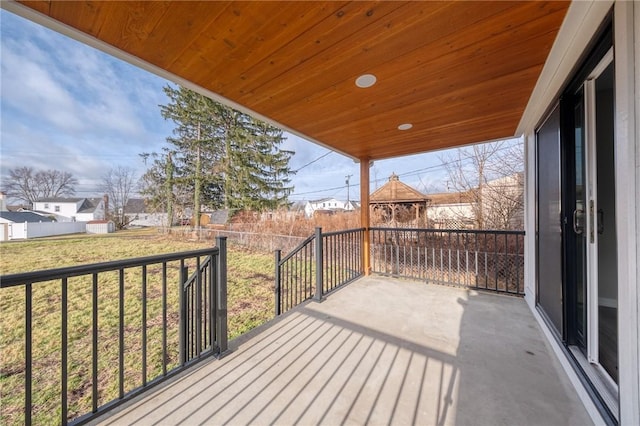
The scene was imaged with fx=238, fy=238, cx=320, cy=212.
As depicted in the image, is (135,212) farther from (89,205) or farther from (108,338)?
(108,338)

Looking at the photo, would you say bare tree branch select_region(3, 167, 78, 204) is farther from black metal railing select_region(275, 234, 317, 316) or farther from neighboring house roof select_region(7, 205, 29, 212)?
black metal railing select_region(275, 234, 317, 316)

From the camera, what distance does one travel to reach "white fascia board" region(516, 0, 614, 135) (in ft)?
3.84

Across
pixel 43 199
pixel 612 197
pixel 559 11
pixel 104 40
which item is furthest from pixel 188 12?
pixel 43 199

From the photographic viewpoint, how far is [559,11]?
124cm

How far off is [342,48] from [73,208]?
32.3 meters

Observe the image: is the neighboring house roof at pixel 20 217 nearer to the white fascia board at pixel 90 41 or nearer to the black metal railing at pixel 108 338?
the black metal railing at pixel 108 338

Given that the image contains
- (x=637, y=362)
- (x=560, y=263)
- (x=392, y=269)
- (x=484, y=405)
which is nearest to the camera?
(x=637, y=362)

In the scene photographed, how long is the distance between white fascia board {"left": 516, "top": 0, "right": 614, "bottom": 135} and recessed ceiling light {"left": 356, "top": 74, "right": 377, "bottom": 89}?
108 cm

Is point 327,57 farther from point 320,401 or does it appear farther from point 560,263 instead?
point 560,263

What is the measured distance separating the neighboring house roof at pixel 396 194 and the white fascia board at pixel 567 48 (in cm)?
612

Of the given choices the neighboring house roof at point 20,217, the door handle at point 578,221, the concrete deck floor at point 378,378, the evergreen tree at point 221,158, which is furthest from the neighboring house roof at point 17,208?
the door handle at point 578,221

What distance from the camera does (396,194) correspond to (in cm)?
921

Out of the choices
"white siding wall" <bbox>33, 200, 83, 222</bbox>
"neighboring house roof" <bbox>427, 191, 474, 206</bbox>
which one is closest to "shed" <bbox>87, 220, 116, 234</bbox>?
"white siding wall" <bbox>33, 200, 83, 222</bbox>

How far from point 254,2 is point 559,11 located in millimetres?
1572
